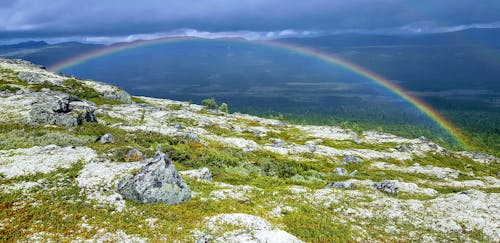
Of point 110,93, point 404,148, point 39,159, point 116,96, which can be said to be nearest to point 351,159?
point 404,148

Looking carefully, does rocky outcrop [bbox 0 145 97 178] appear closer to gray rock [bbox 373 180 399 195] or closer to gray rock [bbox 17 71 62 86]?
gray rock [bbox 373 180 399 195]

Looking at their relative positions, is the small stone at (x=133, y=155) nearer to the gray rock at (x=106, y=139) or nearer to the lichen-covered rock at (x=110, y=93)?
the gray rock at (x=106, y=139)

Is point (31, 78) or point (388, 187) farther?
point (31, 78)

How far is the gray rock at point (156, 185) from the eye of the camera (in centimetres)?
4009

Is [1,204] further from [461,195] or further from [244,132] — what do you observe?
[244,132]

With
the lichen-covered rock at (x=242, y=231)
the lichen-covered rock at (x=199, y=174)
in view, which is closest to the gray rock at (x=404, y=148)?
the lichen-covered rock at (x=199, y=174)

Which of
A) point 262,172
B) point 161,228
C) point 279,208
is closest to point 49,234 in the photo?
point 161,228

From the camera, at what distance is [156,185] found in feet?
134

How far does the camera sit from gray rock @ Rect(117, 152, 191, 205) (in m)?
40.1

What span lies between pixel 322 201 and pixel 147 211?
23.9m

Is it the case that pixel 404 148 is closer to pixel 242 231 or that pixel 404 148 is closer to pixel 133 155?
pixel 133 155

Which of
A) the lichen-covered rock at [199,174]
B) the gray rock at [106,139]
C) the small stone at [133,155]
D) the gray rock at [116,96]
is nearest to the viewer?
the lichen-covered rock at [199,174]

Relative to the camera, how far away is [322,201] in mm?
48750

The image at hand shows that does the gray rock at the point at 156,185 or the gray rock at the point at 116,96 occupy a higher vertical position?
the gray rock at the point at 156,185
